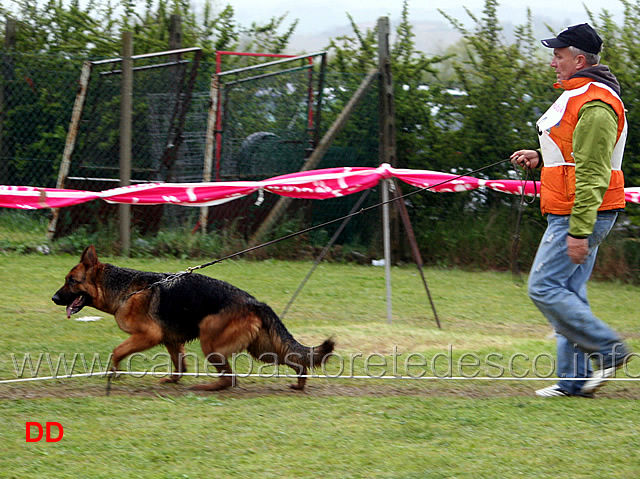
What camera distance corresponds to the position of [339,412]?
4484 mm

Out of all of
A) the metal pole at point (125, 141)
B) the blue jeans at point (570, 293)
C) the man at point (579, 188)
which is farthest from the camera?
the metal pole at point (125, 141)

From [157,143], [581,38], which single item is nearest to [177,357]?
[581,38]

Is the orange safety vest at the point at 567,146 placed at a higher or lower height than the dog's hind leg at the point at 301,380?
higher

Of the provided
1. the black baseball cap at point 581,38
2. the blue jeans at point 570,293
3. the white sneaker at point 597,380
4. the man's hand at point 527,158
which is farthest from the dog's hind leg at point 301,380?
the black baseball cap at point 581,38

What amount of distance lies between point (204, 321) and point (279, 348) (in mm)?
479

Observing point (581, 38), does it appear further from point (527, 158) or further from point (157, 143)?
point (157, 143)

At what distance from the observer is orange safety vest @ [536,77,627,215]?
461 centimetres

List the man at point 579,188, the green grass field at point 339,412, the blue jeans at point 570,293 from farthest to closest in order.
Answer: the blue jeans at point 570,293 → the man at point 579,188 → the green grass field at point 339,412

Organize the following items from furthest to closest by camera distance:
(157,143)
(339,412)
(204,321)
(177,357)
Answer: (157,143), (177,357), (204,321), (339,412)

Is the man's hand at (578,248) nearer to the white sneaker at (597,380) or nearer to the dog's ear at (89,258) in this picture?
the white sneaker at (597,380)

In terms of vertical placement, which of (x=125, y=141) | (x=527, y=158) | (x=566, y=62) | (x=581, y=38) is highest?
(x=581, y=38)

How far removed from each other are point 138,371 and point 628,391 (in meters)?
3.16

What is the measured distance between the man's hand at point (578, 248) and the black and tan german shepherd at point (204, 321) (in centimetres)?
147

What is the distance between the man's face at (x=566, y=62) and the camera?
4.73 metres
